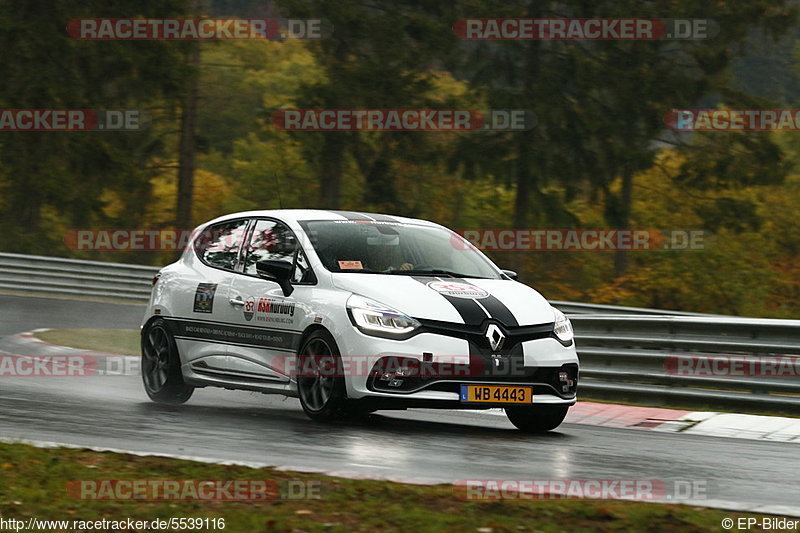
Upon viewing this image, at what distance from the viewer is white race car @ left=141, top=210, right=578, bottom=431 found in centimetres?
967

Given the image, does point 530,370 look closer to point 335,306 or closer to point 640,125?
point 335,306

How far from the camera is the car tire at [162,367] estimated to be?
38.9 feet

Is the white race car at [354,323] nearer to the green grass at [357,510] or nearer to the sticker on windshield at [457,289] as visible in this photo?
the sticker on windshield at [457,289]

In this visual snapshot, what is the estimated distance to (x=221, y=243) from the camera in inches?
463

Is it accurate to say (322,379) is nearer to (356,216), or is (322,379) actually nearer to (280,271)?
(280,271)

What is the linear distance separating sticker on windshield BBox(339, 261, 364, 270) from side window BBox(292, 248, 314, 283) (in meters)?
0.26

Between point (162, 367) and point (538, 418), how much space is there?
12.0 feet

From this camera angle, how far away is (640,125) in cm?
3888

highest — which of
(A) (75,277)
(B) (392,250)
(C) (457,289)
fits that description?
(B) (392,250)

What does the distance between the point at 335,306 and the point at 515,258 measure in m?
30.5

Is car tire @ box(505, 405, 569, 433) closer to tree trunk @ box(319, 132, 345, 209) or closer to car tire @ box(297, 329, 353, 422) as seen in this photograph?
car tire @ box(297, 329, 353, 422)

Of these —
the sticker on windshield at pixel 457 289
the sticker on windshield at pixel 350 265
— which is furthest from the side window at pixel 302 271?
the sticker on windshield at pixel 457 289

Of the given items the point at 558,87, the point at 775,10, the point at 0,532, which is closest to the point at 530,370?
the point at 0,532

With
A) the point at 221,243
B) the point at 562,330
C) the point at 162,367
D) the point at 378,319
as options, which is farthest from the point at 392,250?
the point at 162,367
